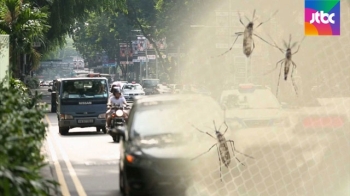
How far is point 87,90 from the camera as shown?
88.4 feet

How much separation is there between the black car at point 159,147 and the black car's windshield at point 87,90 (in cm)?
1506

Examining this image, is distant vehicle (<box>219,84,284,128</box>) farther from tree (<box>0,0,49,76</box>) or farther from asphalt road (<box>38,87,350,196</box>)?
tree (<box>0,0,49,76</box>)

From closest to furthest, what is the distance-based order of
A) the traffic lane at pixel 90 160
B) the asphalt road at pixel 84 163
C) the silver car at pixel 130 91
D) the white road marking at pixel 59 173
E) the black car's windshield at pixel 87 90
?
the white road marking at pixel 59 173, the asphalt road at pixel 84 163, the traffic lane at pixel 90 160, the black car's windshield at pixel 87 90, the silver car at pixel 130 91

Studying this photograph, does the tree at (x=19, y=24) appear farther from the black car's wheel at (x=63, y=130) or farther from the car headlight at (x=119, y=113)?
the car headlight at (x=119, y=113)

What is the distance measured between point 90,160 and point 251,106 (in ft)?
21.5

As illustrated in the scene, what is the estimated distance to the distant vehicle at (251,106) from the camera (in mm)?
6791

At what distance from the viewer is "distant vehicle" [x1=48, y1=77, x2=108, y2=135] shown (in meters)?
26.8

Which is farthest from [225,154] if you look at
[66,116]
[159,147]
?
[66,116]

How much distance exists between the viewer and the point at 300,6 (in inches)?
233

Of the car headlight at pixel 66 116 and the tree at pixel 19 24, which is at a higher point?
the tree at pixel 19 24

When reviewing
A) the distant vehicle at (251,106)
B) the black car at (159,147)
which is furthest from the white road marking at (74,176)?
the distant vehicle at (251,106)

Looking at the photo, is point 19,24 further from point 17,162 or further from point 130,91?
point 130,91

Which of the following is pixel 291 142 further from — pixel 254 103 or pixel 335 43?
pixel 254 103

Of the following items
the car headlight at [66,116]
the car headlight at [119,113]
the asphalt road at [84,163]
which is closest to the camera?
the asphalt road at [84,163]
